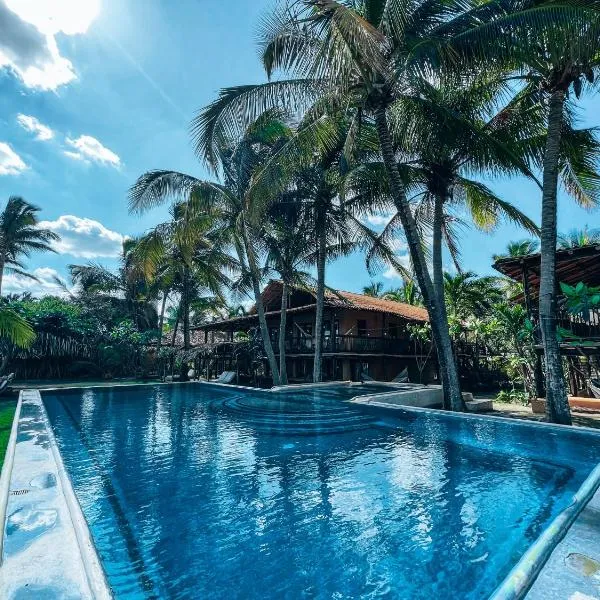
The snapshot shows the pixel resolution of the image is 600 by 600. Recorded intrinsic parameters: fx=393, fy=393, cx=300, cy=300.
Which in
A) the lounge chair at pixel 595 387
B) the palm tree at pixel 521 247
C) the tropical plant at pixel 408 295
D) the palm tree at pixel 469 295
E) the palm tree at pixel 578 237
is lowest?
the lounge chair at pixel 595 387

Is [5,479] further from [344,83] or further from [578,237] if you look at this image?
[578,237]

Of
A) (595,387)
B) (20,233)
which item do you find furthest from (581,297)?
(20,233)

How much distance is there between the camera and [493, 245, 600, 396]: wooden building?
396 inches

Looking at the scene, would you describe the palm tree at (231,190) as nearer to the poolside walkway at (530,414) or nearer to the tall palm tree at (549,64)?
the tall palm tree at (549,64)

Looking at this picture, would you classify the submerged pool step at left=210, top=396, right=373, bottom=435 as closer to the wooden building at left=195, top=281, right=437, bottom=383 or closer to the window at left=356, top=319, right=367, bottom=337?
the wooden building at left=195, top=281, right=437, bottom=383

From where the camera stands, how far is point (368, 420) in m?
9.31

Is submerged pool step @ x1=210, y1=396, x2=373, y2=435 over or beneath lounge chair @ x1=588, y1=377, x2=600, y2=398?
beneath

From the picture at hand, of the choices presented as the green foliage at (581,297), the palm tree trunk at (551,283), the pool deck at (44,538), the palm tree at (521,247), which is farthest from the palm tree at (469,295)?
the pool deck at (44,538)

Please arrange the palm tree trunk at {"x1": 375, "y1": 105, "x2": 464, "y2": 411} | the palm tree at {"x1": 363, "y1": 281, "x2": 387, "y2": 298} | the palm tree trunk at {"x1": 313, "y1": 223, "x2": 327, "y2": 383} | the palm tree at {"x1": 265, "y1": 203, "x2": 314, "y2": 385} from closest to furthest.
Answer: the palm tree trunk at {"x1": 375, "y1": 105, "x2": 464, "y2": 411} → the palm tree trunk at {"x1": 313, "y1": 223, "x2": 327, "y2": 383} → the palm tree at {"x1": 265, "y1": 203, "x2": 314, "y2": 385} → the palm tree at {"x1": 363, "y1": 281, "x2": 387, "y2": 298}

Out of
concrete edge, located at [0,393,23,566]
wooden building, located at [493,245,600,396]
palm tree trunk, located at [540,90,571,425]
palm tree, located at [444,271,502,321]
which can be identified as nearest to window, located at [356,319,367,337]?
palm tree, located at [444,271,502,321]

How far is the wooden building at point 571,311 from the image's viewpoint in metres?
10.1

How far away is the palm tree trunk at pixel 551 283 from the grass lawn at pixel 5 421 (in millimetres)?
10663

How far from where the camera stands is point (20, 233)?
30688mm

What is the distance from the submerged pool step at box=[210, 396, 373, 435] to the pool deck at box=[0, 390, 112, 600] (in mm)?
4391
